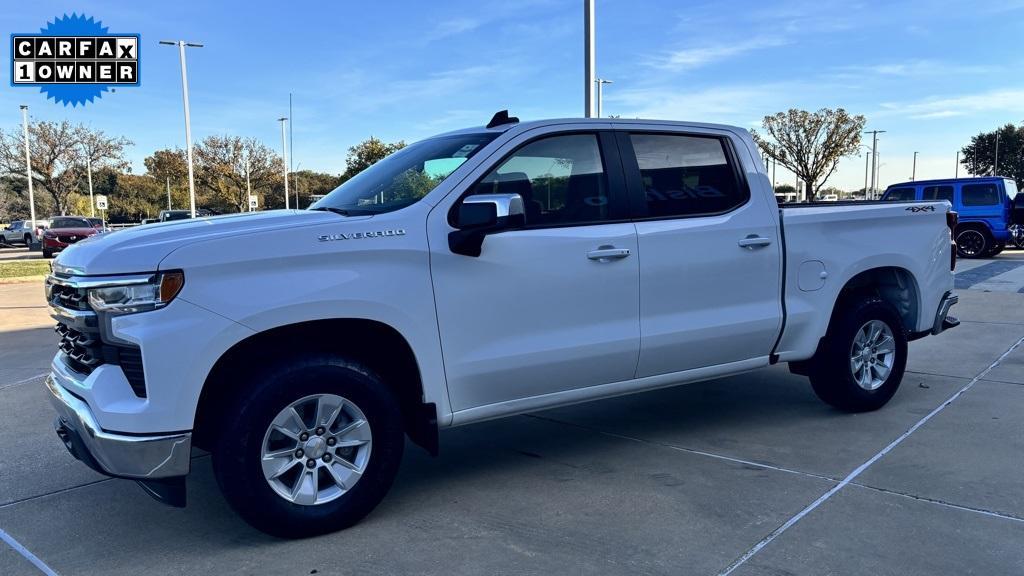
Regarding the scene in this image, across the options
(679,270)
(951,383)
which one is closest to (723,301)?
(679,270)

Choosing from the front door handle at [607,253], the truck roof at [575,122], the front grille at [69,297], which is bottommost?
the front grille at [69,297]

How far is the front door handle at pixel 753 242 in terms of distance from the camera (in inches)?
183

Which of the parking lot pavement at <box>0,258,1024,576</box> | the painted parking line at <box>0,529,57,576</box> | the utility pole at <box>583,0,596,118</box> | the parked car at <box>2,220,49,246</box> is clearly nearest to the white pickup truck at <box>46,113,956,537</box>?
the parking lot pavement at <box>0,258,1024,576</box>

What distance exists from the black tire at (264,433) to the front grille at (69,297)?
0.77 m

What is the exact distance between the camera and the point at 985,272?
1572 cm

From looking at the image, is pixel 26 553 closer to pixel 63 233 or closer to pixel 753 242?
pixel 753 242

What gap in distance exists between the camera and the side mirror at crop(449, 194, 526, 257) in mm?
3596

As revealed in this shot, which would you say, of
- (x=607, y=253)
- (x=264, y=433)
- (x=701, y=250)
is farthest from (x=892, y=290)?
(x=264, y=433)

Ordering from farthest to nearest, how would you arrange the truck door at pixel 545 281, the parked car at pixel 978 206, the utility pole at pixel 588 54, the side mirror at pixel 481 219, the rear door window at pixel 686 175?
1. the parked car at pixel 978 206
2. the utility pole at pixel 588 54
3. the rear door window at pixel 686 175
4. the truck door at pixel 545 281
5. the side mirror at pixel 481 219

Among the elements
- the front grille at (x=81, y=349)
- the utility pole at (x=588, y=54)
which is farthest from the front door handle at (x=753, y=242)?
the utility pole at (x=588, y=54)

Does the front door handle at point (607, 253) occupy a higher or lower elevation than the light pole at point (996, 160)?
lower

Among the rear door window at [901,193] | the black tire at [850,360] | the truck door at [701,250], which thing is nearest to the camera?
the truck door at [701,250]

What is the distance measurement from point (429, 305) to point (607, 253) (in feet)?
3.46

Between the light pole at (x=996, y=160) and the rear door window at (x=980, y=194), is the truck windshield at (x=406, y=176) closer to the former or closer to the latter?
the rear door window at (x=980, y=194)
